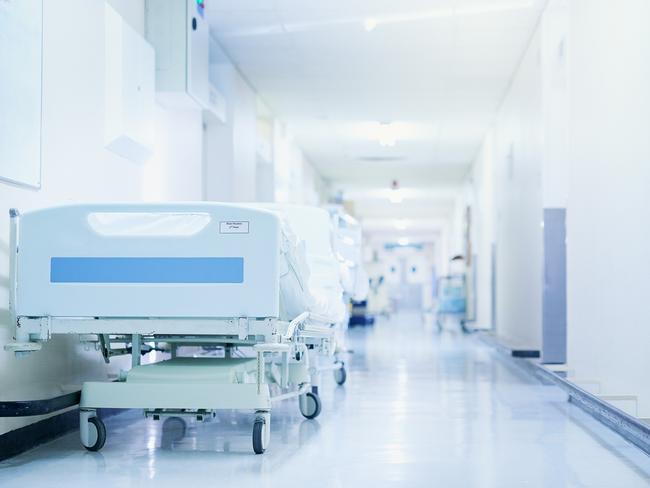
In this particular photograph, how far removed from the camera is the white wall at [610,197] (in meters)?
4.02

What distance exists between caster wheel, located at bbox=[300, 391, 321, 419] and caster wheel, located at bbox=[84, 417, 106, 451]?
49.3 inches

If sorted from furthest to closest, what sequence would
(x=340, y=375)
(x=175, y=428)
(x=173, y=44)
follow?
1. (x=340, y=375)
2. (x=173, y=44)
3. (x=175, y=428)

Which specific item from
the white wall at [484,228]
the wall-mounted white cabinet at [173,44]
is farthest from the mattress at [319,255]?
the white wall at [484,228]

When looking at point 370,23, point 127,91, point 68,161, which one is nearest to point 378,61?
point 370,23

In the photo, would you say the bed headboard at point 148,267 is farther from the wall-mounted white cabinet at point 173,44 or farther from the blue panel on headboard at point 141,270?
the wall-mounted white cabinet at point 173,44

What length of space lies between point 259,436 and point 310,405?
43.0 inches

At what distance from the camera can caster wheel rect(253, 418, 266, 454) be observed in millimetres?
3580

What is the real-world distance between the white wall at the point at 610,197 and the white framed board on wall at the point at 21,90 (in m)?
2.80

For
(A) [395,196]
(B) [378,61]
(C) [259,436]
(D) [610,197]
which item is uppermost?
(B) [378,61]

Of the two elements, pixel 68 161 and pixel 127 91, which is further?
pixel 127 91

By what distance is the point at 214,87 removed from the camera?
330 inches

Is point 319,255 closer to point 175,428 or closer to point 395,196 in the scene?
point 175,428

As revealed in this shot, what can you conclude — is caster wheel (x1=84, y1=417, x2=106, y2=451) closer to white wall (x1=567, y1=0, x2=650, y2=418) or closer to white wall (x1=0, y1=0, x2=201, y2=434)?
white wall (x1=0, y1=0, x2=201, y2=434)

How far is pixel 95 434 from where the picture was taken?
12.1ft
